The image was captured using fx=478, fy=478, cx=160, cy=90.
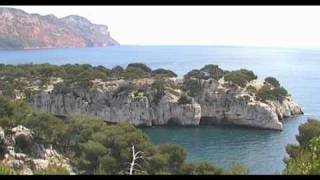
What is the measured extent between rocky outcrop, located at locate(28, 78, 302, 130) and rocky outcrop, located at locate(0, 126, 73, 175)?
77.0ft

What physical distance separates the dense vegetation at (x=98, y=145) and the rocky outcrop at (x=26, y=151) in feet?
1.57

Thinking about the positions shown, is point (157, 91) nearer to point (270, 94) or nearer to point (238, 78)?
point (238, 78)

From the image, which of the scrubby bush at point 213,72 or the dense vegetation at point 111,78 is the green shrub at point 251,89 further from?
the scrubby bush at point 213,72

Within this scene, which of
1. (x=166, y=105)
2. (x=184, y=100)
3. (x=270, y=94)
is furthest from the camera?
(x=270, y=94)

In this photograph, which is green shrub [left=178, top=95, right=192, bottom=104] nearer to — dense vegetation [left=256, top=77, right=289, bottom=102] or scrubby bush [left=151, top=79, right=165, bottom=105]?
scrubby bush [left=151, top=79, right=165, bottom=105]

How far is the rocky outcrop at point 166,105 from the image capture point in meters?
50.8

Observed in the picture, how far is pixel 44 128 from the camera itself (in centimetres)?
2944

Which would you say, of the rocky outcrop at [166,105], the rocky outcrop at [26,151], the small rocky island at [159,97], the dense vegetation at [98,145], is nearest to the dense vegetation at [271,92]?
the small rocky island at [159,97]

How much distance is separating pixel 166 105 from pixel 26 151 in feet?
88.0

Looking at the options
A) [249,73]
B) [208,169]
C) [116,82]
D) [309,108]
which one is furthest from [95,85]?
[208,169]

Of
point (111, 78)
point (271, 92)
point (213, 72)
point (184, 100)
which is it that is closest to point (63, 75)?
point (111, 78)

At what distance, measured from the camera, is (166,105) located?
51.8 metres
